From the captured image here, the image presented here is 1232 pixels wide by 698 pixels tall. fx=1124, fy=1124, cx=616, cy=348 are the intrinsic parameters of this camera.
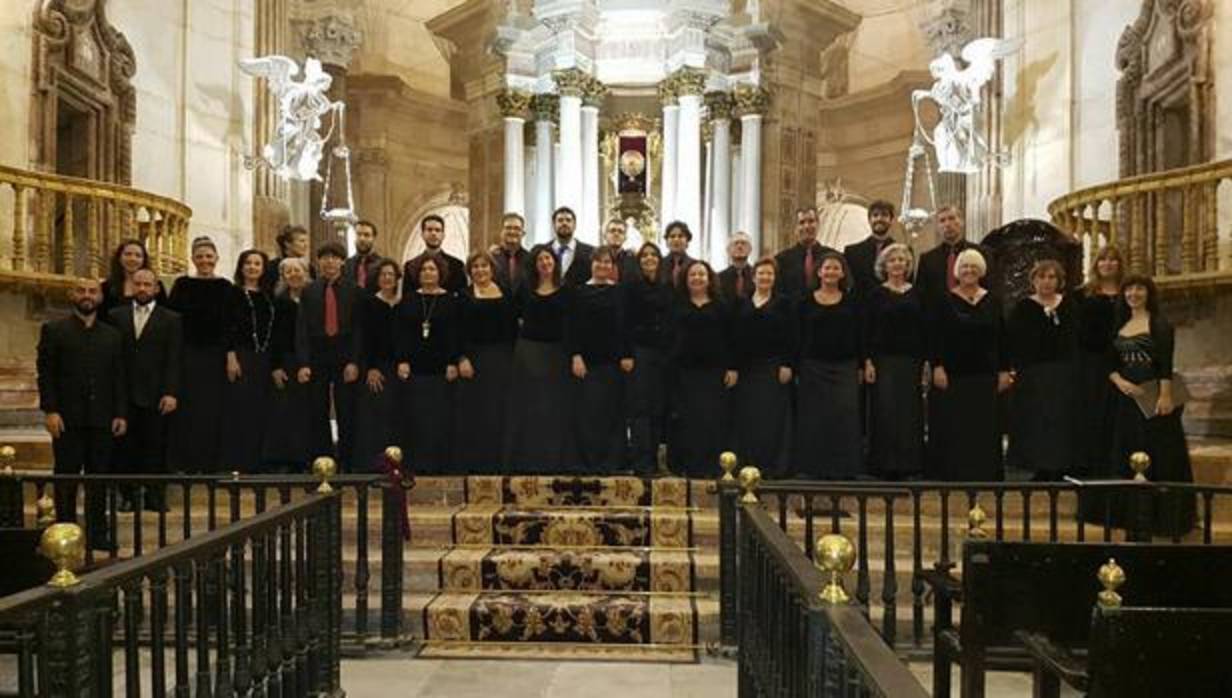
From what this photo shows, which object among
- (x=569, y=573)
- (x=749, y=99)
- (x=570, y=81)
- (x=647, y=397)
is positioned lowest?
(x=569, y=573)

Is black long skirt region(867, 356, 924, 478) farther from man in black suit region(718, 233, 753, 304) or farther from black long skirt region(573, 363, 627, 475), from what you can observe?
black long skirt region(573, 363, 627, 475)

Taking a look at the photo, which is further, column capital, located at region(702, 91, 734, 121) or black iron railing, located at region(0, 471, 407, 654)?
column capital, located at region(702, 91, 734, 121)

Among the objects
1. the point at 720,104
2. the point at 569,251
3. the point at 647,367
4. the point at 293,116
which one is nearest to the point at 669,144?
the point at 720,104

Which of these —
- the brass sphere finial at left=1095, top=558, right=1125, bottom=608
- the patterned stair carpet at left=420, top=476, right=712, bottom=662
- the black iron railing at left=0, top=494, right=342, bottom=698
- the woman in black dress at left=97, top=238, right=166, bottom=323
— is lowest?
the patterned stair carpet at left=420, top=476, right=712, bottom=662

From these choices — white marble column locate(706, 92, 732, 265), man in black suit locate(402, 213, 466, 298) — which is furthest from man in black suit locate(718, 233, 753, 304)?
white marble column locate(706, 92, 732, 265)

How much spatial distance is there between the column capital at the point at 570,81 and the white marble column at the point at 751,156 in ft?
7.55

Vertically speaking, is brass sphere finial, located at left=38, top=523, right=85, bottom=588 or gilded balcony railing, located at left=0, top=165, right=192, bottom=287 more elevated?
gilded balcony railing, located at left=0, top=165, right=192, bottom=287

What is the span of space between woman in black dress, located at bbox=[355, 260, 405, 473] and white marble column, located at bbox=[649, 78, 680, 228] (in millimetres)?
9183

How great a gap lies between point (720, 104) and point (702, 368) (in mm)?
10102

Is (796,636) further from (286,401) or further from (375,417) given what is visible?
(286,401)

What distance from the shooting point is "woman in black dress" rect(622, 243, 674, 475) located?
734cm

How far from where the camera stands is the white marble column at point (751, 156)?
16219 mm

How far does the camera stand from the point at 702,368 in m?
7.16

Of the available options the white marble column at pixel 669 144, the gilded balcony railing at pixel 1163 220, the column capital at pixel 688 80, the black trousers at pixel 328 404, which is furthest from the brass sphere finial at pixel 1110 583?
the column capital at pixel 688 80
